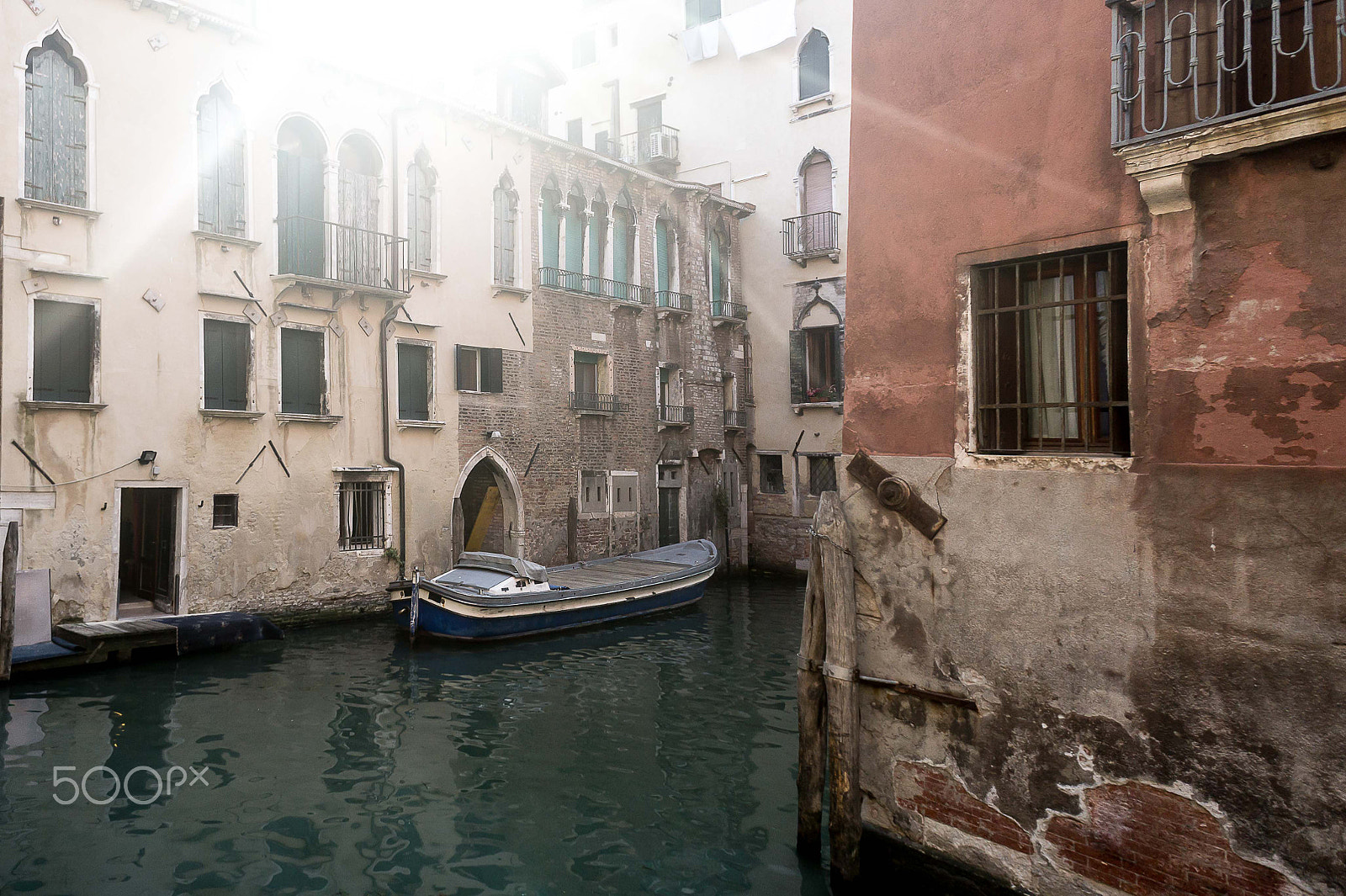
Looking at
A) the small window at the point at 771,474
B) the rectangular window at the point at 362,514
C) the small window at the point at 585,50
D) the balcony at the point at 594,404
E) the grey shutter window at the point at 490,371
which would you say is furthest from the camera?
the small window at the point at 585,50

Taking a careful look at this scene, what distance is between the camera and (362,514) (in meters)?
15.2

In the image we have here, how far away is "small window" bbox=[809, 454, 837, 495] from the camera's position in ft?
68.5

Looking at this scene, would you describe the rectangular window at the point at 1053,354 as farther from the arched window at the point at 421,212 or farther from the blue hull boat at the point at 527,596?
the arched window at the point at 421,212

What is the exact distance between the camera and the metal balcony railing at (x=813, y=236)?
20.5 meters

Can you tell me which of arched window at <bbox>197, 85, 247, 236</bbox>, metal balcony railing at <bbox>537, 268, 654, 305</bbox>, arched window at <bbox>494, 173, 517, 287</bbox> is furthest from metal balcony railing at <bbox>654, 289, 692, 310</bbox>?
arched window at <bbox>197, 85, 247, 236</bbox>

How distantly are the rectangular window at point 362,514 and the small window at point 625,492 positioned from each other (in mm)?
5298

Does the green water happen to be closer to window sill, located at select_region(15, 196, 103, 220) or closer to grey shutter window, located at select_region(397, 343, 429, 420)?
grey shutter window, located at select_region(397, 343, 429, 420)

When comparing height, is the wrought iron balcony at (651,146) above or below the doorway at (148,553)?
above

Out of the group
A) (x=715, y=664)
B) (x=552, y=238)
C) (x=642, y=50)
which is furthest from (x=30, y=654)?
(x=642, y=50)

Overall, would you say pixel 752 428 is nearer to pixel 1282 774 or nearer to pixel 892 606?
pixel 892 606

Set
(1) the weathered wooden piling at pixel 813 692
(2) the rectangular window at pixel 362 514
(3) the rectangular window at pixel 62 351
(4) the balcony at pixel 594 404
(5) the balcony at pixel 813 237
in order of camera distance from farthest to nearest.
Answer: (5) the balcony at pixel 813 237
(4) the balcony at pixel 594 404
(2) the rectangular window at pixel 362 514
(3) the rectangular window at pixel 62 351
(1) the weathered wooden piling at pixel 813 692

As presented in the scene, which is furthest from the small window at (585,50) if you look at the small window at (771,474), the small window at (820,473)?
the small window at (820,473)

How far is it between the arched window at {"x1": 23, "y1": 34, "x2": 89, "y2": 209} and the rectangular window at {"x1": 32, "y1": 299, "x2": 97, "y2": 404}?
56.1 inches

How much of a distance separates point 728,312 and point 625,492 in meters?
5.40
